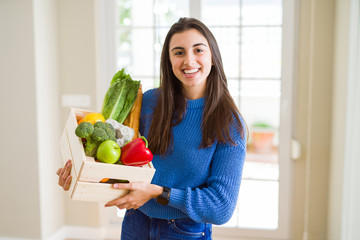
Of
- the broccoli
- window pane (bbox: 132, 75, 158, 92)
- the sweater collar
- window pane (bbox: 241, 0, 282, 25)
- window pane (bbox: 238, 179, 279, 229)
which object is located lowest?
window pane (bbox: 238, 179, 279, 229)

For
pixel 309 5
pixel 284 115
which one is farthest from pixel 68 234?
pixel 309 5

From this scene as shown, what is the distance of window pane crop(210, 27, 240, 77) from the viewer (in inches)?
111

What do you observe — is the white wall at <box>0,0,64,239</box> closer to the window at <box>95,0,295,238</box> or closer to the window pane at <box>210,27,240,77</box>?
the window at <box>95,0,295,238</box>

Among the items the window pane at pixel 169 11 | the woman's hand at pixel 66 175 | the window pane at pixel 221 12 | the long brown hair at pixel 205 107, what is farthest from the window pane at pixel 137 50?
the woman's hand at pixel 66 175

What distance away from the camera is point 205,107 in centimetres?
145

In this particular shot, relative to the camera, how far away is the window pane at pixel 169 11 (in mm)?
2854

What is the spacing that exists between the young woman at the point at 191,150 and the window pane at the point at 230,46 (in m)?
1.39

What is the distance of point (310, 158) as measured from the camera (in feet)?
8.79

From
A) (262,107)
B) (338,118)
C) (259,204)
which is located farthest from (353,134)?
(262,107)

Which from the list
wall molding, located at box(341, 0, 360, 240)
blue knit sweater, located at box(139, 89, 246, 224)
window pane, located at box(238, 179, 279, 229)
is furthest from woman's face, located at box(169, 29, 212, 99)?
window pane, located at box(238, 179, 279, 229)

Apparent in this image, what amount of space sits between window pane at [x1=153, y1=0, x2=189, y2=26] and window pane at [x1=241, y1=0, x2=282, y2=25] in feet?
1.45

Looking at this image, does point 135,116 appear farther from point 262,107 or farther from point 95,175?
point 262,107

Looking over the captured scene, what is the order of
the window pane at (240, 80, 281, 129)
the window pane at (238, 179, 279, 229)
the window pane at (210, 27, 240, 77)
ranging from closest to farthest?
the window pane at (210, 27, 240, 77)
the window pane at (238, 179, 279, 229)
the window pane at (240, 80, 281, 129)

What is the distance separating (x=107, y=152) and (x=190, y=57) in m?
0.47
